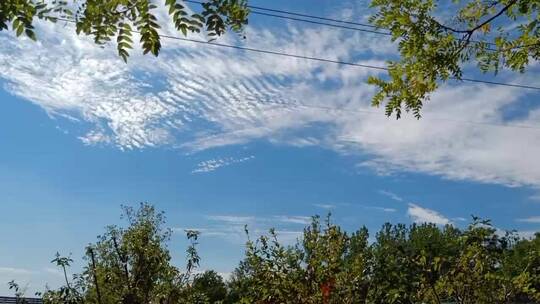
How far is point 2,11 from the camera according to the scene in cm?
402

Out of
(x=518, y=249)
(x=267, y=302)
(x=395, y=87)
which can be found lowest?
(x=267, y=302)

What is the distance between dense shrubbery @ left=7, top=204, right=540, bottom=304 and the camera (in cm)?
820

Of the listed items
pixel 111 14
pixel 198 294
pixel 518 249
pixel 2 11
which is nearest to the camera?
pixel 2 11

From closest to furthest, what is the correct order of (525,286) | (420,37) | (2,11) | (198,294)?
(2,11), (420,37), (525,286), (198,294)

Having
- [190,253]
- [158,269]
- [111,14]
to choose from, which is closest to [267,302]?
[190,253]

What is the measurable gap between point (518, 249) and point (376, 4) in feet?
219

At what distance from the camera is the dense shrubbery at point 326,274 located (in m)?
8.20

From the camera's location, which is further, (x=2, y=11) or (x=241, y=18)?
(x=241, y=18)

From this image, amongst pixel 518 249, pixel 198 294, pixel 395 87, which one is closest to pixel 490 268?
pixel 395 87

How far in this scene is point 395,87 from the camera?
29.9ft

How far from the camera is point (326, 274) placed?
8.16m

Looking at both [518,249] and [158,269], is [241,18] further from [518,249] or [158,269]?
[518,249]

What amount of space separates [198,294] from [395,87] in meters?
5.30

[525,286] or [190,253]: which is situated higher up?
[190,253]
